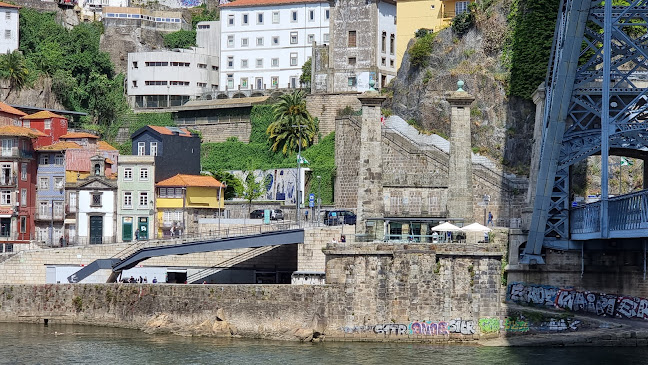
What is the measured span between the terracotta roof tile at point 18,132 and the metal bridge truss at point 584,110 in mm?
34540

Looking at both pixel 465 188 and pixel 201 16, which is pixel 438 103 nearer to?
pixel 465 188

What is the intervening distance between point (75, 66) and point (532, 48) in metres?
43.0

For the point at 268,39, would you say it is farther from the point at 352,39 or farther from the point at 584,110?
the point at 584,110

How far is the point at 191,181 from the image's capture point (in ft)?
258

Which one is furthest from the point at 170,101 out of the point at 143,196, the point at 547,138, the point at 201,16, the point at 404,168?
the point at 547,138

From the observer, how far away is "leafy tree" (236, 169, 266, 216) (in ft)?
268

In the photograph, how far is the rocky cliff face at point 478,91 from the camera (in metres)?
74.3

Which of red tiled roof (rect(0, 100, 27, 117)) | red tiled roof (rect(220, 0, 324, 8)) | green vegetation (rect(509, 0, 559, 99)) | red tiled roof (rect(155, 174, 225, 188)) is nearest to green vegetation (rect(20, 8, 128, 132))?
red tiled roof (rect(0, 100, 27, 117))

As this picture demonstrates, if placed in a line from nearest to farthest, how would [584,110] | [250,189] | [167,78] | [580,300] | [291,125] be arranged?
[584,110] < [580,300] < [250,189] < [291,125] < [167,78]

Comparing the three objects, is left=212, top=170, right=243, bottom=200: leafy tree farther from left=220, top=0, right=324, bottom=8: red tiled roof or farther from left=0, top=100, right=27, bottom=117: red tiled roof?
left=220, top=0, right=324, bottom=8: red tiled roof

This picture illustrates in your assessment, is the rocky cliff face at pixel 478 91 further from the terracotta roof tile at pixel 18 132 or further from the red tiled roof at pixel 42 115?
the red tiled roof at pixel 42 115

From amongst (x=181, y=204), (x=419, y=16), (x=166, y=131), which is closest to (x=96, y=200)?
(x=181, y=204)

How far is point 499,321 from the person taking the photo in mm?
56344

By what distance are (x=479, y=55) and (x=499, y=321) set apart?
2549 cm
